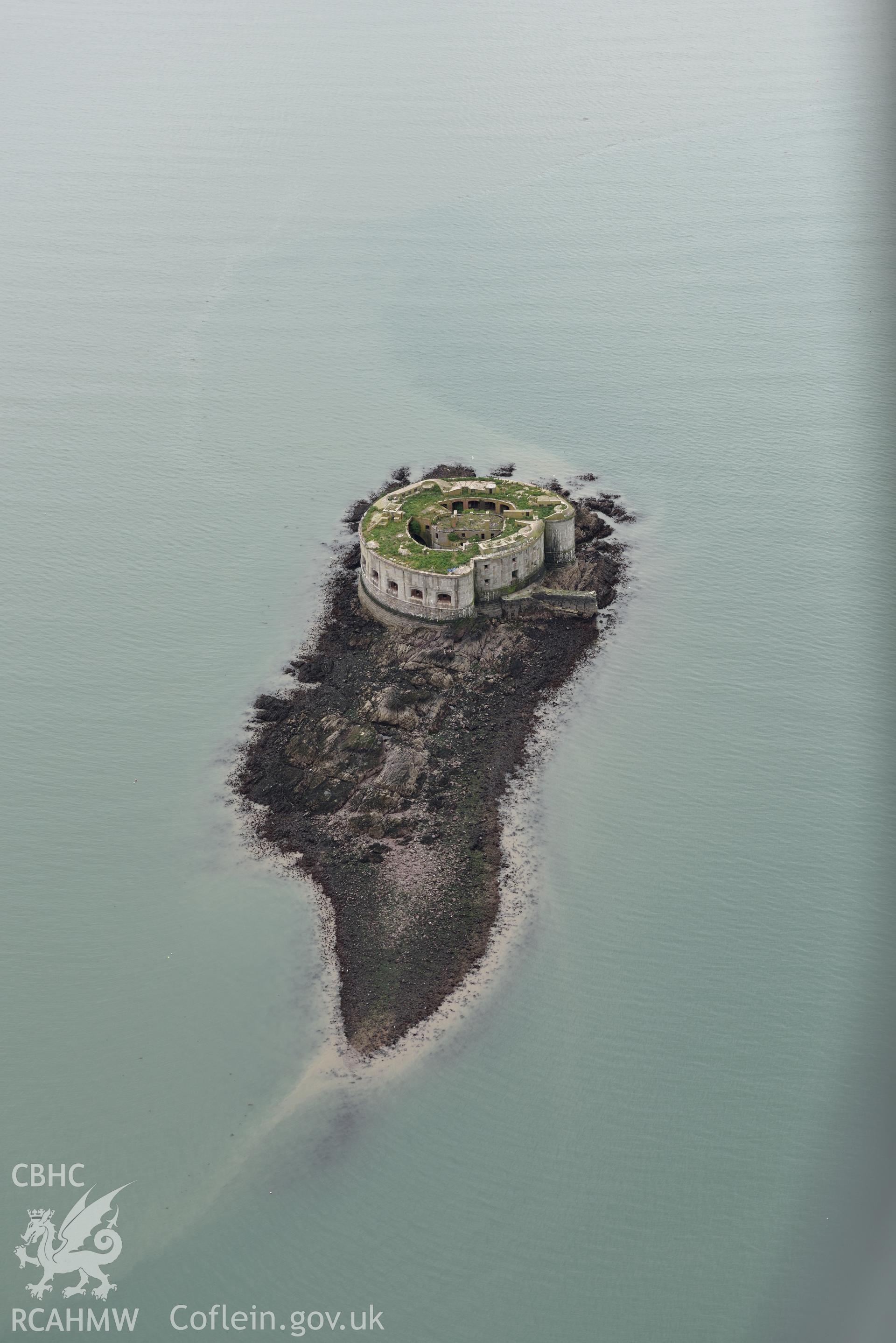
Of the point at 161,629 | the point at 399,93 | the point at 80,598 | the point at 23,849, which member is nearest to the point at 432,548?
the point at 161,629

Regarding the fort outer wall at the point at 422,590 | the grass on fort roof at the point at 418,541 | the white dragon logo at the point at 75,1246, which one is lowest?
the white dragon logo at the point at 75,1246

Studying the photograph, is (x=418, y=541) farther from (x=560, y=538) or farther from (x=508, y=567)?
(x=560, y=538)

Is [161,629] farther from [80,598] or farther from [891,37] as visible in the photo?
[891,37]

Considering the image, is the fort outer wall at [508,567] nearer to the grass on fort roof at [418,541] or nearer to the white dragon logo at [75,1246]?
the grass on fort roof at [418,541]

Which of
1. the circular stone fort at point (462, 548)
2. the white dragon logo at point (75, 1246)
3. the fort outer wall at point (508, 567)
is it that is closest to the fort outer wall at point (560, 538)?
the circular stone fort at point (462, 548)

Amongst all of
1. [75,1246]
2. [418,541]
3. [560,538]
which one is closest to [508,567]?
[560,538]

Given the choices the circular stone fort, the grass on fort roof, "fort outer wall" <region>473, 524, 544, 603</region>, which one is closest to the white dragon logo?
the circular stone fort
